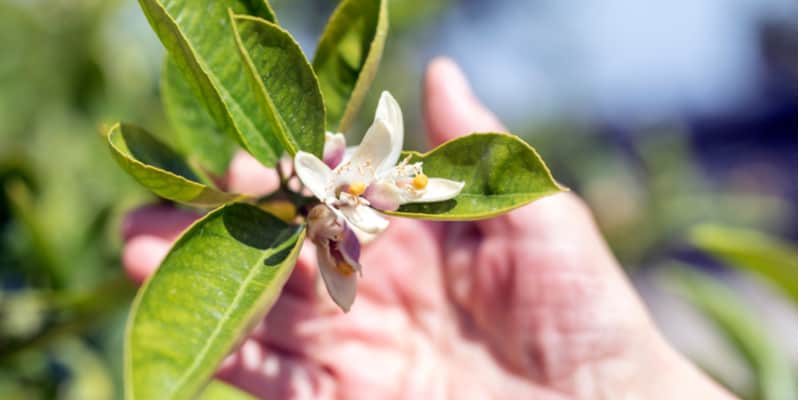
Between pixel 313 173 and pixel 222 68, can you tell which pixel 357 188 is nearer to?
pixel 313 173

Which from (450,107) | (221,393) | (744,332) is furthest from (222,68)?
(744,332)

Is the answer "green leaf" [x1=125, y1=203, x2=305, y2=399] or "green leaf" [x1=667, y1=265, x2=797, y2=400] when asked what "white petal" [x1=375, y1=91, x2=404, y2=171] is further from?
"green leaf" [x1=667, y1=265, x2=797, y2=400]

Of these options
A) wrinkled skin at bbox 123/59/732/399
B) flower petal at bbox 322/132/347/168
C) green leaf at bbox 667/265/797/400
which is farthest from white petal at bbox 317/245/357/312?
green leaf at bbox 667/265/797/400

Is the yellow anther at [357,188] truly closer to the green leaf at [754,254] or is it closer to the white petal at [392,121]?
the white petal at [392,121]

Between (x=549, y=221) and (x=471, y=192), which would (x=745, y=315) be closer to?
(x=549, y=221)

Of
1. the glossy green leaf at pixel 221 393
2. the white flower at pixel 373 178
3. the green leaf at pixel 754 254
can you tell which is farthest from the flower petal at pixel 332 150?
the green leaf at pixel 754 254

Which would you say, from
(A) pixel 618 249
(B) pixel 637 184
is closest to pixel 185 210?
(A) pixel 618 249
